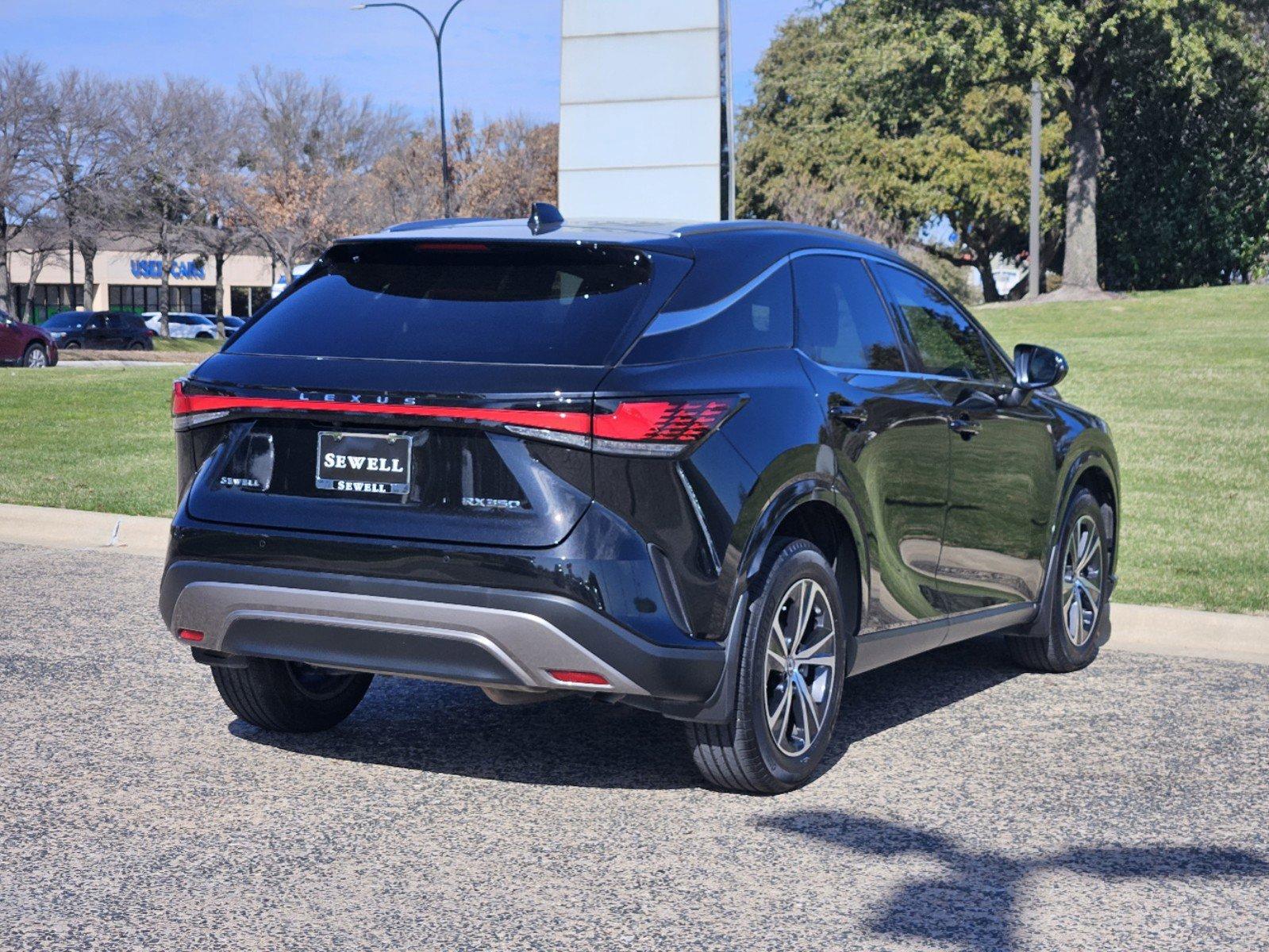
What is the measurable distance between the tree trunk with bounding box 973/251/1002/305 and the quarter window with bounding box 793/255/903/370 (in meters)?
57.9

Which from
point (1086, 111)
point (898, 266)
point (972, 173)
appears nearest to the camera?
point (898, 266)

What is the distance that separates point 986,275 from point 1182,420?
47232mm

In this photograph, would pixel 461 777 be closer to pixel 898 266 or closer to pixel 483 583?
pixel 483 583

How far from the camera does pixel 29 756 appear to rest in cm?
540

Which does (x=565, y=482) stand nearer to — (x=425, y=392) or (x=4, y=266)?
(x=425, y=392)

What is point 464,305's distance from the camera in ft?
16.0

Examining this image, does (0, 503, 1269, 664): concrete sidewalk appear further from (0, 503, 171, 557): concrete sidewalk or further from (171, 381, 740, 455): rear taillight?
(0, 503, 171, 557): concrete sidewalk

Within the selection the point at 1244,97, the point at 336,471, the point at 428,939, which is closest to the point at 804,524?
the point at 336,471

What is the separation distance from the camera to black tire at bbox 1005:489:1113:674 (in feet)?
23.2

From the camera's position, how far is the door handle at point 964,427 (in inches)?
241

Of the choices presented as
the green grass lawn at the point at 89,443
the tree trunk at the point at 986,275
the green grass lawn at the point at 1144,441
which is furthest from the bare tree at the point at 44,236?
the green grass lawn at the point at 89,443

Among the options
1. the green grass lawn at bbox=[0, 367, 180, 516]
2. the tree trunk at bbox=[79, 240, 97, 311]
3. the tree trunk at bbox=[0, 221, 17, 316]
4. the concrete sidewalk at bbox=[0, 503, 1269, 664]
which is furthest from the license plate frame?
the tree trunk at bbox=[79, 240, 97, 311]

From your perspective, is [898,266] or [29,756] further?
[898,266]

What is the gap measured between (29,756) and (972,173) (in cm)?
5225
